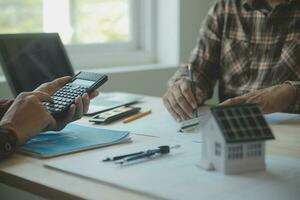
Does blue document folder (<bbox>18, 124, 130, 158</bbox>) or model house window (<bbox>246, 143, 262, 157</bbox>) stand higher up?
model house window (<bbox>246, 143, 262, 157</bbox>)

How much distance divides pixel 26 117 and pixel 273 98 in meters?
0.74

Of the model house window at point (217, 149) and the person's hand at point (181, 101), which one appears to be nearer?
the model house window at point (217, 149)

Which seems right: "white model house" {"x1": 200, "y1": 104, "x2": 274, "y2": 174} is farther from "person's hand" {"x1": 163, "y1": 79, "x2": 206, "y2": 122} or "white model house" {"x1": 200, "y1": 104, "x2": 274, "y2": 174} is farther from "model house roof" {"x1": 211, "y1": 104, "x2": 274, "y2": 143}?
"person's hand" {"x1": 163, "y1": 79, "x2": 206, "y2": 122}

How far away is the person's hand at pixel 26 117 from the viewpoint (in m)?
1.07

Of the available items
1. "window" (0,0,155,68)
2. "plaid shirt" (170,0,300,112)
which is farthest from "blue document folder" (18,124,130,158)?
"window" (0,0,155,68)

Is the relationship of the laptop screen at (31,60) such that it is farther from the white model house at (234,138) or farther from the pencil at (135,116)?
the white model house at (234,138)

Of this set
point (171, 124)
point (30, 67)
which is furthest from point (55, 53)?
point (171, 124)

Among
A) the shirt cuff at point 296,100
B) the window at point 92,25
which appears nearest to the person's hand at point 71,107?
the shirt cuff at point 296,100

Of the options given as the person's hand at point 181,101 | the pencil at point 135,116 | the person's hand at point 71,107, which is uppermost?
the person's hand at point 71,107

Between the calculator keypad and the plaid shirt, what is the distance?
49 cm

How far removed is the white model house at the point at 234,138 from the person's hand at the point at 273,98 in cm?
46

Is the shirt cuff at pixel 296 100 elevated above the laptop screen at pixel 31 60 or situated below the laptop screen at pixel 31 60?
below

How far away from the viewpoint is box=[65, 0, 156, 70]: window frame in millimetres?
2625

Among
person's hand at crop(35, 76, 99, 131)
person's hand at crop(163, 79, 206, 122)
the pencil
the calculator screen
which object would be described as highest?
the calculator screen
